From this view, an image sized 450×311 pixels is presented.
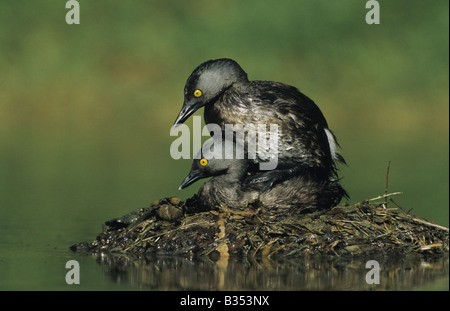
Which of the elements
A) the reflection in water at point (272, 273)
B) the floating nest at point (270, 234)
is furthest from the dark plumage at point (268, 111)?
the reflection in water at point (272, 273)

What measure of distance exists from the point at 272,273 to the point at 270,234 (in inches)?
39.9

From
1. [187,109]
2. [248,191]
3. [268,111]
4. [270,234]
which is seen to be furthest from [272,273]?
[187,109]

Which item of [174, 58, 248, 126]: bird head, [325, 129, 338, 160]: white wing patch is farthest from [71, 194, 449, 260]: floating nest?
[174, 58, 248, 126]: bird head

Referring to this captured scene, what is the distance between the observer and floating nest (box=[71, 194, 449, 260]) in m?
9.39

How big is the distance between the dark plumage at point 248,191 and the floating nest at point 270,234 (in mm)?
106

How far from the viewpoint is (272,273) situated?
8461 millimetres

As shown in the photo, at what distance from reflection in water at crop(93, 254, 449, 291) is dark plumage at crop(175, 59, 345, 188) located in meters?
Answer: 1.36

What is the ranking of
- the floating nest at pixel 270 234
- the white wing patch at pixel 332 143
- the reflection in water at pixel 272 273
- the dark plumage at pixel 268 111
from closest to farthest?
the reflection in water at pixel 272 273 < the floating nest at pixel 270 234 < the dark plumage at pixel 268 111 < the white wing patch at pixel 332 143

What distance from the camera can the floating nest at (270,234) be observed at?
939cm

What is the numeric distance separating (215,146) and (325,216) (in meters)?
1.41

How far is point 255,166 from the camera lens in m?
10.4

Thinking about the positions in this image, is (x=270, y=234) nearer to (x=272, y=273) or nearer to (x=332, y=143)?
(x=272, y=273)

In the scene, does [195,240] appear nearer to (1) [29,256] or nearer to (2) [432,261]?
(1) [29,256]

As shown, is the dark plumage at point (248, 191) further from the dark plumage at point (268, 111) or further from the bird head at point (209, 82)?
the bird head at point (209, 82)
